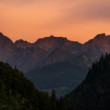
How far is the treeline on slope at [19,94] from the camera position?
364 feet

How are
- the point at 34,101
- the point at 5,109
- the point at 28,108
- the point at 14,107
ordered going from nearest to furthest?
1. the point at 5,109
2. the point at 14,107
3. the point at 28,108
4. the point at 34,101

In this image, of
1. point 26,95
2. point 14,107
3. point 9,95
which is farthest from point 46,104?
point 14,107

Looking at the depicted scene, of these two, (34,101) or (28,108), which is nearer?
(28,108)

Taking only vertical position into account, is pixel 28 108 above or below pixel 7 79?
below

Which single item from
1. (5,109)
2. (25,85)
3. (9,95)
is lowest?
(5,109)

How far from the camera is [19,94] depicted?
12531 centimetres

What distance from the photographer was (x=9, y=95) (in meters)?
117

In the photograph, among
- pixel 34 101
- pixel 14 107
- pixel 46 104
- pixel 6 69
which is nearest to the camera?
pixel 14 107

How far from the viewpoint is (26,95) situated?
138250 millimetres

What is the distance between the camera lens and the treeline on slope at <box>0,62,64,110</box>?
110950mm

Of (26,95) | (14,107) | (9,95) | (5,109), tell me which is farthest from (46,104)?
(5,109)

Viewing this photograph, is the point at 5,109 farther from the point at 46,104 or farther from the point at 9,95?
the point at 46,104

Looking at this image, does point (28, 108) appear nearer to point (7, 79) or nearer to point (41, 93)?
point (7, 79)

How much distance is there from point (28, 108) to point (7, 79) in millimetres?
30057
